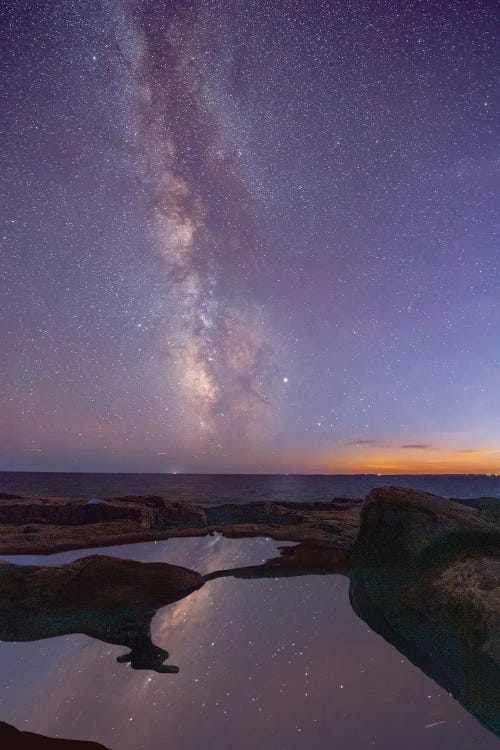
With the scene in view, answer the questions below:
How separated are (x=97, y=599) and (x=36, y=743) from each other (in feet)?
18.4

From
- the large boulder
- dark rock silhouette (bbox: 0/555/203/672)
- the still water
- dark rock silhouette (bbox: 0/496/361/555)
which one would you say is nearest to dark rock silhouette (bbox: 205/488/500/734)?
the large boulder

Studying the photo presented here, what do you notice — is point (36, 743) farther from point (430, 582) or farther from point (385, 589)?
point (385, 589)

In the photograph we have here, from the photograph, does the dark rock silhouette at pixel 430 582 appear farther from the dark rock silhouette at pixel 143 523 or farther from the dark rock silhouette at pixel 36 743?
the dark rock silhouette at pixel 36 743

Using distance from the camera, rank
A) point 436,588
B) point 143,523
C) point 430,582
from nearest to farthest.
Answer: point 436,588
point 430,582
point 143,523

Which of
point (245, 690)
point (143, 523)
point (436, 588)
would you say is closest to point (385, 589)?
point (436, 588)

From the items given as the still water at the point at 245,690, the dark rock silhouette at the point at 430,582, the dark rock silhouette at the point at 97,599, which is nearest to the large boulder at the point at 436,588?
the dark rock silhouette at the point at 430,582

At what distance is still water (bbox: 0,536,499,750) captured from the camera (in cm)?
543

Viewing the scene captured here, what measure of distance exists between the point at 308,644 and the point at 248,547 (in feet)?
34.0

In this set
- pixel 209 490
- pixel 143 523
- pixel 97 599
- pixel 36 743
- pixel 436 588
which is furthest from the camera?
pixel 209 490

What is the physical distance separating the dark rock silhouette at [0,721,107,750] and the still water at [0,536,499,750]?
0.43 ft

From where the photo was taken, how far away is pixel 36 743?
17.5 ft

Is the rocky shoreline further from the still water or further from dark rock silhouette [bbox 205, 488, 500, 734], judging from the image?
the still water

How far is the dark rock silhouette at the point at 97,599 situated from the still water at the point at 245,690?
400 mm

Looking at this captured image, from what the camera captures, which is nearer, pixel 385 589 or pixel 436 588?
pixel 436 588
